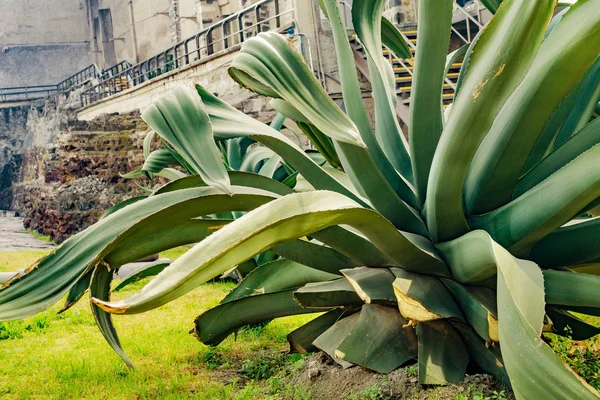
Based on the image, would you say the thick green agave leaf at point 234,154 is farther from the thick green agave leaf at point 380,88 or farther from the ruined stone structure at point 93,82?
the thick green agave leaf at point 380,88

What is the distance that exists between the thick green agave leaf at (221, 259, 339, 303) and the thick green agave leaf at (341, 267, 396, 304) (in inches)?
10.7

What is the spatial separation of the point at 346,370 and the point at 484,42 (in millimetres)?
1119

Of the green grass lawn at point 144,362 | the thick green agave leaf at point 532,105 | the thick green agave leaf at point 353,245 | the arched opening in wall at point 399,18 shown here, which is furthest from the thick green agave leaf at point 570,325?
the arched opening in wall at point 399,18

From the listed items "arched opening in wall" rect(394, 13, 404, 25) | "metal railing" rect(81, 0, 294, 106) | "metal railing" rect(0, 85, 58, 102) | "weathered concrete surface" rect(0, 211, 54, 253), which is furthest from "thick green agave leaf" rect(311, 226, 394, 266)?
"metal railing" rect(0, 85, 58, 102)

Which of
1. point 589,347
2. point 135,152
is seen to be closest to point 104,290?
point 589,347

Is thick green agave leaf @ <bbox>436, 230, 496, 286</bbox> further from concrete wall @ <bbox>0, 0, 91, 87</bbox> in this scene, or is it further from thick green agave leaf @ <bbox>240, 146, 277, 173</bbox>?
concrete wall @ <bbox>0, 0, 91, 87</bbox>

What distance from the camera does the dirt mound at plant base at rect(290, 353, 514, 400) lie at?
1762 millimetres

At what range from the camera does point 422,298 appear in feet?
5.62

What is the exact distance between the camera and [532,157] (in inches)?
78.5

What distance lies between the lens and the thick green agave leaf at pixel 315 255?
6.50ft

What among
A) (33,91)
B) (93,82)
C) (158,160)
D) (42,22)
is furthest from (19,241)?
(42,22)

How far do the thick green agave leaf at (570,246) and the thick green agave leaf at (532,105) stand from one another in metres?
0.18

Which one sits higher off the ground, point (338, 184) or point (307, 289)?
point (338, 184)

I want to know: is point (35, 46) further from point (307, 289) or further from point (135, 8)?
point (307, 289)
